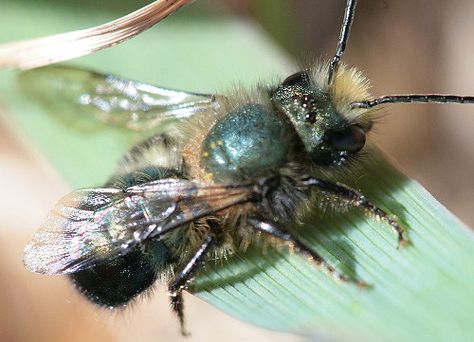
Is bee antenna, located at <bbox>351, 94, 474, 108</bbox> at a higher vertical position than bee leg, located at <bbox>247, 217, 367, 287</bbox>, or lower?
higher

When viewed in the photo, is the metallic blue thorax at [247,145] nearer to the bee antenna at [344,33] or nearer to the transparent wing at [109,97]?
the bee antenna at [344,33]

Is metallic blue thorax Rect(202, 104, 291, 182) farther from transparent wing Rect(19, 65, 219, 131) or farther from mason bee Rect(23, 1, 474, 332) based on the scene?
transparent wing Rect(19, 65, 219, 131)

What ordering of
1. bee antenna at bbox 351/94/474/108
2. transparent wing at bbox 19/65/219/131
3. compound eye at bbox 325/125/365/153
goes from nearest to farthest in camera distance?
1. bee antenna at bbox 351/94/474/108
2. compound eye at bbox 325/125/365/153
3. transparent wing at bbox 19/65/219/131

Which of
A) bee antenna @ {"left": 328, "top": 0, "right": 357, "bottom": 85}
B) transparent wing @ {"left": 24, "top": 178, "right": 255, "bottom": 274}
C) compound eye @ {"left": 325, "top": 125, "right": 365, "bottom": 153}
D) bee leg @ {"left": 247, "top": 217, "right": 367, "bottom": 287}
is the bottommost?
bee leg @ {"left": 247, "top": 217, "right": 367, "bottom": 287}

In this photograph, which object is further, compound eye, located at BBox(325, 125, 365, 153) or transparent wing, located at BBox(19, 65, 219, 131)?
transparent wing, located at BBox(19, 65, 219, 131)

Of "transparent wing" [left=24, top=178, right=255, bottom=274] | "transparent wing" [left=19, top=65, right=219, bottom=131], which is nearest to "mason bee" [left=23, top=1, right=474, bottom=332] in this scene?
"transparent wing" [left=24, top=178, right=255, bottom=274]

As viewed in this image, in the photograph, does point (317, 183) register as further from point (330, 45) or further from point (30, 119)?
point (330, 45)

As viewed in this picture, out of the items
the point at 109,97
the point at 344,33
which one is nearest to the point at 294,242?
the point at 344,33
